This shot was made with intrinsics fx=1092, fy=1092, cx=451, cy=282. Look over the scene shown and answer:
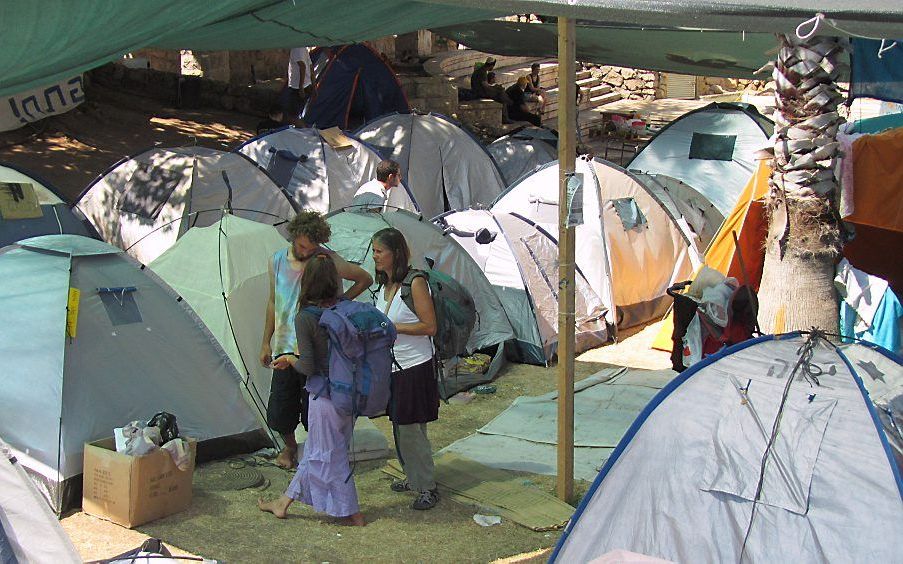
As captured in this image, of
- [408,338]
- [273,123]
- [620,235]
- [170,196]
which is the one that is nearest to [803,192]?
[408,338]

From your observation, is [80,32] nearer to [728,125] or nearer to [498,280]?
[498,280]

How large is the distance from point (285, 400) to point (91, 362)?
113 centimetres

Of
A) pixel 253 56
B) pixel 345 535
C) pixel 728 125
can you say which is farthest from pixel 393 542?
pixel 253 56

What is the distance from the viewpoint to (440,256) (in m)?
9.18

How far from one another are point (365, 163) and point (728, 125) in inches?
179

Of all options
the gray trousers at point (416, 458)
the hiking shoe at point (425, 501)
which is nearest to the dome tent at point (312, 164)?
the gray trousers at point (416, 458)

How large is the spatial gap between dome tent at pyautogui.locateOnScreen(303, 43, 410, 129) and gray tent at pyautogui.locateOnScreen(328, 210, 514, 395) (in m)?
6.58

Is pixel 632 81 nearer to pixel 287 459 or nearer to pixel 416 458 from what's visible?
pixel 287 459

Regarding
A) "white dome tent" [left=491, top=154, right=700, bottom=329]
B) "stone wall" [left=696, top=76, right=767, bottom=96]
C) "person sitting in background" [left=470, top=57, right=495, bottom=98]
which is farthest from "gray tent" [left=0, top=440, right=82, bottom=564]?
"stone wall" [left=696, top=76, right=767, bottom=96]

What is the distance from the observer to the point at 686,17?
4.49 meters

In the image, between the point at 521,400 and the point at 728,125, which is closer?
the point at 521,400

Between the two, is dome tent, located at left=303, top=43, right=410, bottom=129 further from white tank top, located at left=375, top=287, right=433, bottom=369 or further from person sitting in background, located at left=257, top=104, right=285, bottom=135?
white tank top, located at left=375, top=287, right=433, bottom=369

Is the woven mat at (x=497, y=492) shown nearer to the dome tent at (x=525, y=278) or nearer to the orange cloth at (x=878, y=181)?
the dome tent at (x=525, y=278)

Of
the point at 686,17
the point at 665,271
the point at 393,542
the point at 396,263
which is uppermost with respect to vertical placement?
the point at 686,17
